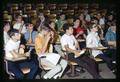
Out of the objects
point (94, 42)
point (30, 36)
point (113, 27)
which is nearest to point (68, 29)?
point (94, 42)

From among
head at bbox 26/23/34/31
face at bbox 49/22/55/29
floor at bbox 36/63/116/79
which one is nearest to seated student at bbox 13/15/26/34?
head at bbox 26/23/34/31

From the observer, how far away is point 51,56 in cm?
784

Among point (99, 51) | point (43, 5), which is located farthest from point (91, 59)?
point (43, 5)

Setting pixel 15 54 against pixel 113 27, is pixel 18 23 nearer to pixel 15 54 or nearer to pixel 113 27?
pixel 15 54

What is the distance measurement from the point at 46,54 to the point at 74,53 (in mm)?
505

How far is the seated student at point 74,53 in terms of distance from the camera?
25.7 feet

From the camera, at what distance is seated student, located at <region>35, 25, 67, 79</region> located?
7805mm

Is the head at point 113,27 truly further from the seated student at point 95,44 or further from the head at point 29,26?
the head at point 29,26

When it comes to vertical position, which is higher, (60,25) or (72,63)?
(60,25)

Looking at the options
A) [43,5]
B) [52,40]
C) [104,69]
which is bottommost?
[104,69]

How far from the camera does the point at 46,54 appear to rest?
7.82 meters

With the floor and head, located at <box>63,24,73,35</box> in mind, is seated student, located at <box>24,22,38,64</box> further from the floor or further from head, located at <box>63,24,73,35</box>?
the floor

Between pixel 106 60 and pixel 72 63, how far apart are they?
618 mm

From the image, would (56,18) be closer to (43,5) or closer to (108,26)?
(43,5)
